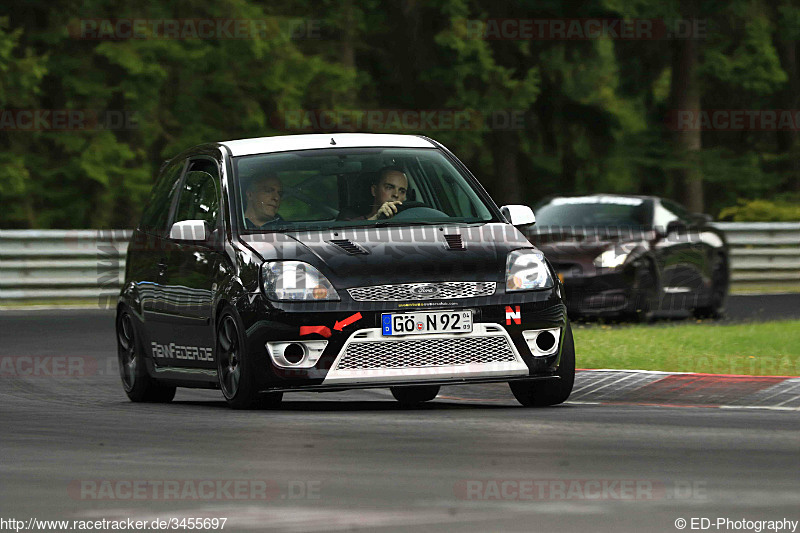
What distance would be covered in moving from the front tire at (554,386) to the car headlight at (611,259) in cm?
907

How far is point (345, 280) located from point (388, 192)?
136 cm

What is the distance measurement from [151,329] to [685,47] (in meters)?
32.2

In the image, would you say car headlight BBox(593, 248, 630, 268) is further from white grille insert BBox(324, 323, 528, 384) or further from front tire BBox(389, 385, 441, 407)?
white grille insert BBox(324, 323, 528, 384)

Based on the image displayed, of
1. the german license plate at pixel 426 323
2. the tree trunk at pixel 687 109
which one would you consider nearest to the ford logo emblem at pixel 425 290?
the german license plate at pixel 426 323

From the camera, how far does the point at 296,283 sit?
36.0ft

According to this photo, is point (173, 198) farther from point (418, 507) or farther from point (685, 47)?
point (685, 47)

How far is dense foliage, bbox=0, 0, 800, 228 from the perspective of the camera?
3525cm

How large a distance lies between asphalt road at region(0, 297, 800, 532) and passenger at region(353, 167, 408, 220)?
4.12ft
